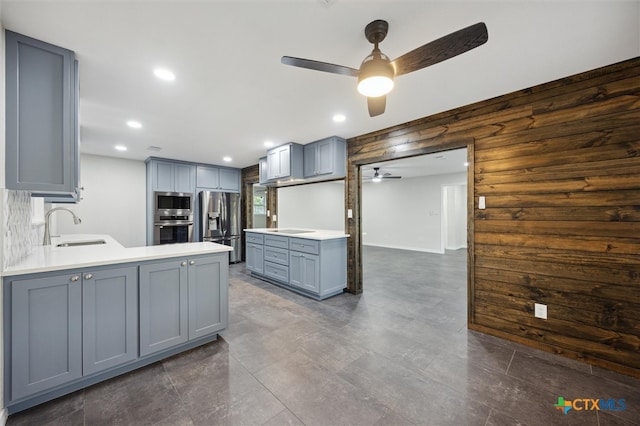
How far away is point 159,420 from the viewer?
1494 mm

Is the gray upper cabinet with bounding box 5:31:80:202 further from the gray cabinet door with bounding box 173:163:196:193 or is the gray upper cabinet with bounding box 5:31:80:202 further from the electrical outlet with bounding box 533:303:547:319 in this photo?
the electrical outlet with bounding box 533:303:547:319

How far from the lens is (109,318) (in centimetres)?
184

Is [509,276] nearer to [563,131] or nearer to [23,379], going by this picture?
[563,131]

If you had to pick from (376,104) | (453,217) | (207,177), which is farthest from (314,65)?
(453,217)

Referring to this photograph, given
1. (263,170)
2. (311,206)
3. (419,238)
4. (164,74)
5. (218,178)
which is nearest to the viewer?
(164,74)

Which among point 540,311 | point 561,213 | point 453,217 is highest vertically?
point 561,213

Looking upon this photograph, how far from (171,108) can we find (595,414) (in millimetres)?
4193

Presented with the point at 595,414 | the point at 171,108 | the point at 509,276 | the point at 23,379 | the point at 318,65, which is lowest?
the point at 595,414

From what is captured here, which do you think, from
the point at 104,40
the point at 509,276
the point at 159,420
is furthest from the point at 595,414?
the point at 104,40

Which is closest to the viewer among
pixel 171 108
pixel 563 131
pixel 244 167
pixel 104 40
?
pixel 104 40

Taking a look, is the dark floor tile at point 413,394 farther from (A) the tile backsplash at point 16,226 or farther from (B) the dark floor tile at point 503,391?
(A) the tile backsplash at point 16,226

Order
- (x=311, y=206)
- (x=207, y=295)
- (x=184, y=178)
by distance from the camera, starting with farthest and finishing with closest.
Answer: (x=311, y=206) → (x=184, y=178) → (x=207, y=295)

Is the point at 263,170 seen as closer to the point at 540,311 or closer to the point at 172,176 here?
the point at 172,176

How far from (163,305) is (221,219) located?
12.3 ft
